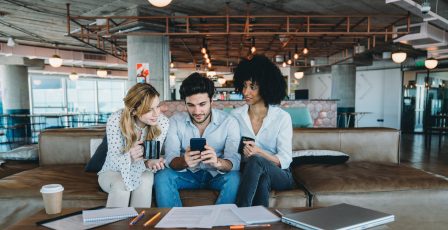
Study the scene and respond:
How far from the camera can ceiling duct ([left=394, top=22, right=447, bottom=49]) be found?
759 cm

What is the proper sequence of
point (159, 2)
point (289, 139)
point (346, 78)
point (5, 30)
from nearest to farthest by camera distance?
1. point (289, 139)
2. point (159, 2)
3. point (5, 30)
4. point (346, 78)

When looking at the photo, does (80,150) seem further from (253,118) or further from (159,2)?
(159,2)

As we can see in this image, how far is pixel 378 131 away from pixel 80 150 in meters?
3.14

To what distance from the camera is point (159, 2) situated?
4297mm

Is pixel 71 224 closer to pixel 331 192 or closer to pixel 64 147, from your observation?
pixel 331 192

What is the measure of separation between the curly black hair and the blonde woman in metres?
0.81

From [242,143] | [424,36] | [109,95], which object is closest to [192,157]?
[242,143]

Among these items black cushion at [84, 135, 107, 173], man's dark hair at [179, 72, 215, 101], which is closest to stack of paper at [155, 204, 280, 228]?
man's dark hair at [179, 72, 215, 101]

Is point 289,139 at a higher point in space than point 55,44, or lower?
lower

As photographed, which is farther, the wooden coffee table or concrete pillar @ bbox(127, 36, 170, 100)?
concrete pillar @ bbox(127, 36, 170, 100)

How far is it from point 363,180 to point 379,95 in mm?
13620

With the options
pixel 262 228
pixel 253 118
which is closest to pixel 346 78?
pixel 253 118

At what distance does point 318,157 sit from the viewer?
302 centimetres

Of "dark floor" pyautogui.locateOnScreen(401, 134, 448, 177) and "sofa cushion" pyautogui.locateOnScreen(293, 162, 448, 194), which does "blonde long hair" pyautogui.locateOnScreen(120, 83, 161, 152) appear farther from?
"dark floor" pyautogui.locateOnScreen(401, 134, 448, 177)
